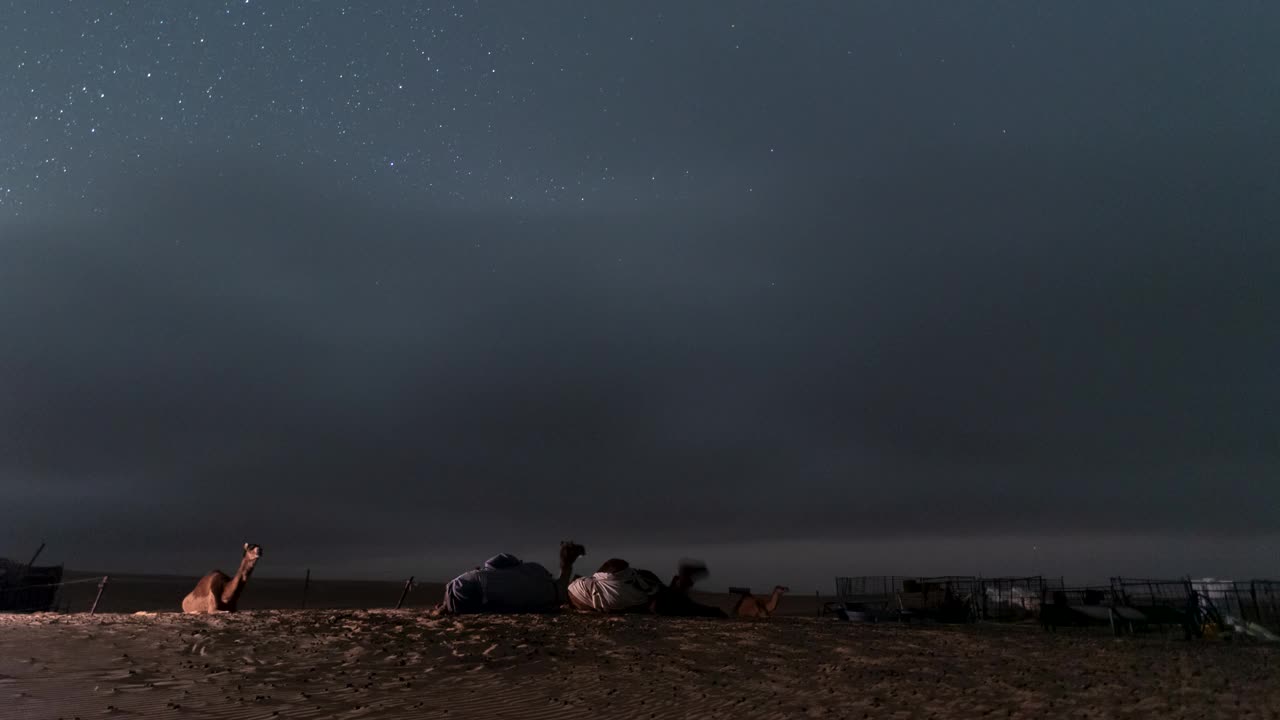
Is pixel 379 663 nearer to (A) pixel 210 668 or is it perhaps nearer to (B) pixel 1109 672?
(A) pixel 210 668

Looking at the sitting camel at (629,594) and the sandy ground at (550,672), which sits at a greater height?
the sitting camel at (629,594)

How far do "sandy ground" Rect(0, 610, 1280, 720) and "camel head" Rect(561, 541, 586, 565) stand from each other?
6485mm

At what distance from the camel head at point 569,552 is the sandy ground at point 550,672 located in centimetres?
649

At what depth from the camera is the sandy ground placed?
1351cm

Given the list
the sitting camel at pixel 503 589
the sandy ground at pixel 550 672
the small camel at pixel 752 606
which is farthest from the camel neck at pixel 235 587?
the small camel at pixel 752 606

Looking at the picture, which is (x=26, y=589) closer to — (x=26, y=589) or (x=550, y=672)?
(x=26, y=589)

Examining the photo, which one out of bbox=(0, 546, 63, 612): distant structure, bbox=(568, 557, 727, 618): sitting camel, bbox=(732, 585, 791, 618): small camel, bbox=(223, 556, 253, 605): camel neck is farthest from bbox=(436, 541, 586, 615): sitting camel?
bbox=(0, 546, 63, 612): distant structure

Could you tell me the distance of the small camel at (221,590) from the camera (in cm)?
2400

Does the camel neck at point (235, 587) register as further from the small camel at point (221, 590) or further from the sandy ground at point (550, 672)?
the sandy ground at point (550, 672)

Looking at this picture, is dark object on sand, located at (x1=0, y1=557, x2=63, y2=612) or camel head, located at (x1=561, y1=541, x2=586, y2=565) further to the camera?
dark object on sand, located at (x1=0, y1=557, x2=63, y2=612)

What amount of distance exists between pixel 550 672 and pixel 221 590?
12613mm

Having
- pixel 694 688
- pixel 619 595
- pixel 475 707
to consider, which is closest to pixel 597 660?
pixel 694 688

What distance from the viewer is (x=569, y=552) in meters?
28.7

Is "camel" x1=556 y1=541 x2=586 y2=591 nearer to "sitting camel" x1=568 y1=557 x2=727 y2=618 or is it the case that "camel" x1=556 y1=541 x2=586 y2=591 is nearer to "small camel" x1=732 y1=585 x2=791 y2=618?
"sitting camel" x1=568 y1=557 x2=727 y2=618
